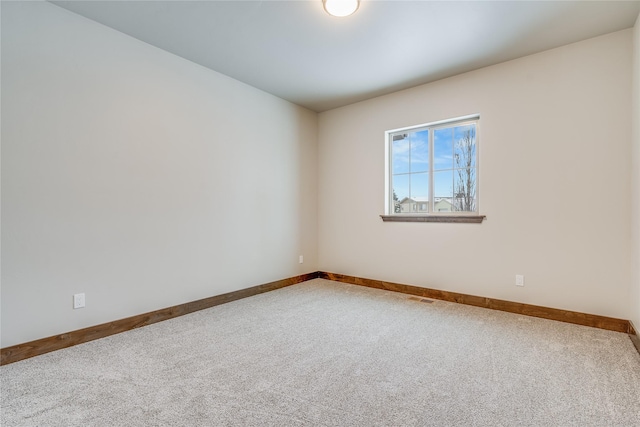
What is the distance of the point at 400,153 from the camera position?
4156 millimetres

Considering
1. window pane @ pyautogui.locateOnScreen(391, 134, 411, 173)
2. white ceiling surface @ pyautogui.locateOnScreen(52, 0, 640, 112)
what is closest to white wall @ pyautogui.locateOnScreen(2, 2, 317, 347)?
white ceiling surface @ pyautogui.locateOnScreen(52, 0, 640, 112)

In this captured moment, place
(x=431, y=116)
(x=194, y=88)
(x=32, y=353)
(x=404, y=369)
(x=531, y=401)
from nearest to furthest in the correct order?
(x=531, y=401)
(x=404, y=369)
(x=32, y=353)
(x=194, y=88)
(x=431, y=116)

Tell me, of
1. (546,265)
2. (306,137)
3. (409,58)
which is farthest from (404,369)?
(306,137)

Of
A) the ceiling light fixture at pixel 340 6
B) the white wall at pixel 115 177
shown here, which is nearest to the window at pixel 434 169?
the white wall at pixel 115 177

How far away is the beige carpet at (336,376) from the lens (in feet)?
5.04

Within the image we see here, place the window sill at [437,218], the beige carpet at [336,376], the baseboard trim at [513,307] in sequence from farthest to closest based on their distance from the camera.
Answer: the window sill at [437,218]
the baseboard trim at [513,307]
the beige carpet at [336,376]

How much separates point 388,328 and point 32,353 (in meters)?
2.68

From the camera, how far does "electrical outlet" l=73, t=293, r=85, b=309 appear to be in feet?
7.97

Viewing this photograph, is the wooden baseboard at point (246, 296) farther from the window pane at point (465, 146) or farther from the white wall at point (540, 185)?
the window pane at point (465, 146)

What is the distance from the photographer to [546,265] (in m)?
2.98

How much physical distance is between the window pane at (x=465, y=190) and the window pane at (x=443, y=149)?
0.58 feet

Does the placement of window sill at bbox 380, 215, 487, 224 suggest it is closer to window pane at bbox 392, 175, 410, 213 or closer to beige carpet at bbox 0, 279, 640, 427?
window pane at bbox 392, 175, 410, 213

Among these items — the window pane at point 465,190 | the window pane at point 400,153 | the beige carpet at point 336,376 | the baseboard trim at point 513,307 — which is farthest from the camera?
the window pane at point 400,153

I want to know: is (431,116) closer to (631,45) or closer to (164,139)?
(631,45)
